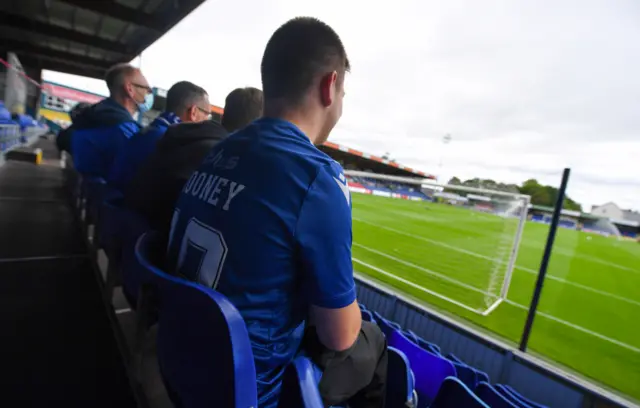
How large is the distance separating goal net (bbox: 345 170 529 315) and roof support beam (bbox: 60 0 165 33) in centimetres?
587

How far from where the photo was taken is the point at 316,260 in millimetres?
685

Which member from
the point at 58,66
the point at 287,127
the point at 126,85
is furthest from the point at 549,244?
the point at 58,66

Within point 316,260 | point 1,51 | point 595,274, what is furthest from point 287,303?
point 1,51

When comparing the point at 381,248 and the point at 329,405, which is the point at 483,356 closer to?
the point at 329,405

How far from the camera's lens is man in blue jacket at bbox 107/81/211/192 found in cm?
214

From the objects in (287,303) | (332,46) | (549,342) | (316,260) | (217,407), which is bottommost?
(549,342)

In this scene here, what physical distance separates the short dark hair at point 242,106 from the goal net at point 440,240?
2.86 feet

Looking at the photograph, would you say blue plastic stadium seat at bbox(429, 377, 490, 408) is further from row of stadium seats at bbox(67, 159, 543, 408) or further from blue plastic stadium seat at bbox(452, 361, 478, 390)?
blue plastic stadium seat at bbox(452, 361, 478, 390)

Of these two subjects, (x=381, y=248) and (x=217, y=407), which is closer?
(x=217, y=407)

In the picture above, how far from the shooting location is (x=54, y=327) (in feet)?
6.32

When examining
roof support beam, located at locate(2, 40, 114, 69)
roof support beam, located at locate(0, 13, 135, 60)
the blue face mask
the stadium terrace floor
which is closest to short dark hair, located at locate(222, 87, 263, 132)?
the stadium terrace floor

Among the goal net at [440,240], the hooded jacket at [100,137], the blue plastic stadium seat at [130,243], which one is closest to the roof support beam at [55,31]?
the goal net at [440,240]

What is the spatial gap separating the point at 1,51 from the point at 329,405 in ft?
66.0

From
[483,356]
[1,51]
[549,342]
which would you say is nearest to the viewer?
[483,356]
